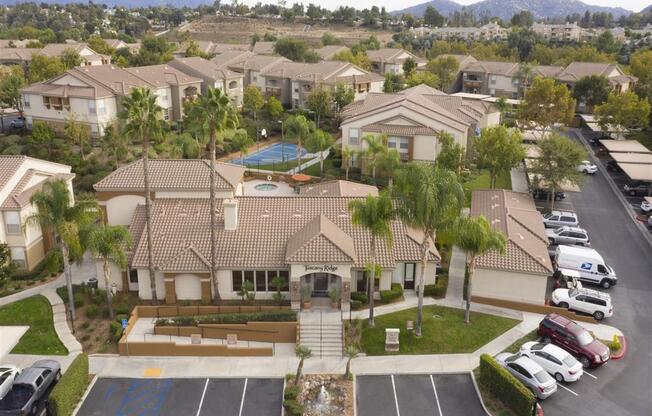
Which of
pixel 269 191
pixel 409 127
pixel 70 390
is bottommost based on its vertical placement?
pixel 70 390

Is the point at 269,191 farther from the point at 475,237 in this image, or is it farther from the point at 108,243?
the point at 475,237

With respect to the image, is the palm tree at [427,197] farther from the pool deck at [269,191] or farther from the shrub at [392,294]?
the pool deck at [269,191]

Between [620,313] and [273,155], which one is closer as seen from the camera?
[620,313]

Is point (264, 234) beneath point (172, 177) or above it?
beneath

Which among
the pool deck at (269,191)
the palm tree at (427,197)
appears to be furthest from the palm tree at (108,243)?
the pool deck at (269,191)

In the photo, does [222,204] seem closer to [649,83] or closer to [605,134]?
[605,134]

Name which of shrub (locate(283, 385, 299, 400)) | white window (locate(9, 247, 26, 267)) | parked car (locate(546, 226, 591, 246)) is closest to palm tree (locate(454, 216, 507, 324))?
shrub (locate(283, 385, 299, 400))

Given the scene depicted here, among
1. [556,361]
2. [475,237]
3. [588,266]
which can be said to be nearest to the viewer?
[556,361]

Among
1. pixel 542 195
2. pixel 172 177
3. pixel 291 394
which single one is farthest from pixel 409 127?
pixel 291 394
